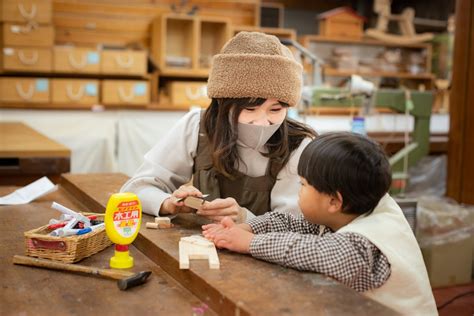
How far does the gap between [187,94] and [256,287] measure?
511cm

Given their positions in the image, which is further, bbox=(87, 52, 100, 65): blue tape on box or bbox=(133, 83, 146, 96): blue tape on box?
bbox=(133, 83, 146, 96): blue tape on box

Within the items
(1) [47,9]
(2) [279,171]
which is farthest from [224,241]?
(1) [47,9]

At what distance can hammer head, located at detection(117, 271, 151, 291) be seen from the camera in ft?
4.18

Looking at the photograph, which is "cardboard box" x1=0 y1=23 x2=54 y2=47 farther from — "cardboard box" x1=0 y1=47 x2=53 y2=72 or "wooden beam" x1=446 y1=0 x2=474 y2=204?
"wooden beam" x1=446 y1=0 x2=474 y2=204

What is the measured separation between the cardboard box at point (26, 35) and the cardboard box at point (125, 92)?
2.17 ft

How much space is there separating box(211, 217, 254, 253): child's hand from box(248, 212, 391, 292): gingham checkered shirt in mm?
27

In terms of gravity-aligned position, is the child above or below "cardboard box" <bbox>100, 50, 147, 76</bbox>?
below

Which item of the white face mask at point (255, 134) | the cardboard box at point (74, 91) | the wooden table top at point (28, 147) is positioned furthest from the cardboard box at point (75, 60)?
the white face mask at point (255, 134)

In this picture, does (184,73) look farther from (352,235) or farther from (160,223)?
(352,235)

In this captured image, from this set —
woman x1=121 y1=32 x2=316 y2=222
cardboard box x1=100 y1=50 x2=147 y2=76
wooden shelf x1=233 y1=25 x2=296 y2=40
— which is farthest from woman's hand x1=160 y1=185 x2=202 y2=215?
wooden shelf x1=233 y1=25 x2=296 y2=40

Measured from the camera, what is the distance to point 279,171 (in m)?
1.93

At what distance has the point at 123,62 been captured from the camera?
5859mm

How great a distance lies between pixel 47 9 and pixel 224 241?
4825mm

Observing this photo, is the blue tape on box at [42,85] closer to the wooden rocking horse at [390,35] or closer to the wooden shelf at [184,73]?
the wooden shelf at [184,73]
